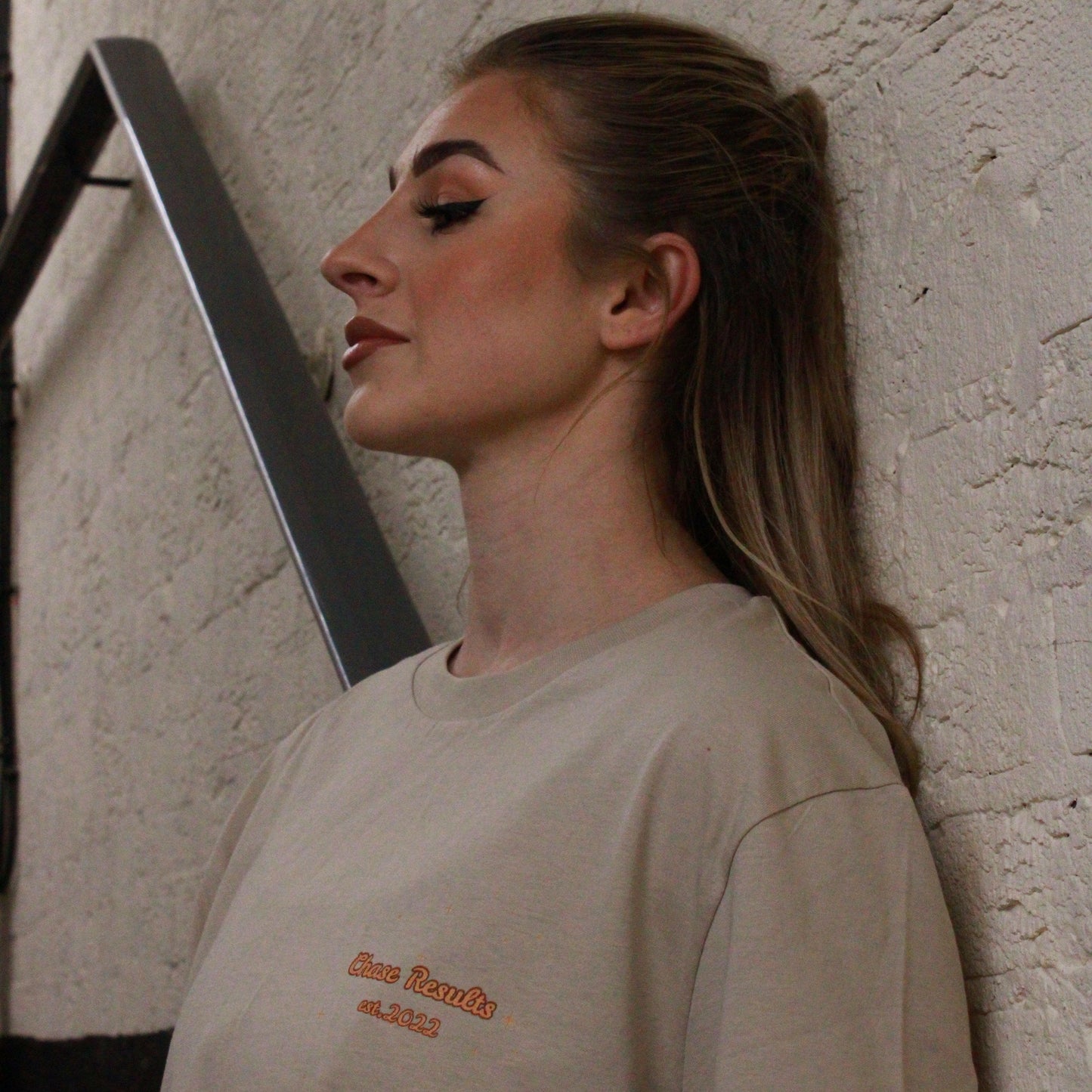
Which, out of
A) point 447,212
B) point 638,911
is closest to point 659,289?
point 447,212

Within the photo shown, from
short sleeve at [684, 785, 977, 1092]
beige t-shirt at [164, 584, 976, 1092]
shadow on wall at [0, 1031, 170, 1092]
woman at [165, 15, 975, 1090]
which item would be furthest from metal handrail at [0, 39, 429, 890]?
shadow on wall at [0, 1031, 170, 1092]

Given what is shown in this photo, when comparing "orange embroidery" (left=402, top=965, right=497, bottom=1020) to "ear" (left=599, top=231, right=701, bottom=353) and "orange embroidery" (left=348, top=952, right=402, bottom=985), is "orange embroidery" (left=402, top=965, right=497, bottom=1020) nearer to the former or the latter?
"orange embroidery" (left=348, top=952, right=402, bottom=985)

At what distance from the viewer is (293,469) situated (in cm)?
162

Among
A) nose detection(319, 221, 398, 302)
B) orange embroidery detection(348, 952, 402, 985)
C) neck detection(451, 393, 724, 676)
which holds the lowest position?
orange embroidery detection(348, 952, 402, 985)

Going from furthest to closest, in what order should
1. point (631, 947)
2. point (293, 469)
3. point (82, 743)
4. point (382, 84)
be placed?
point (82, 743)
point (382, 84)
point (293, 469)
point (631, 947)

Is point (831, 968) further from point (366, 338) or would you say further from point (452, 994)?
point (366, 338)

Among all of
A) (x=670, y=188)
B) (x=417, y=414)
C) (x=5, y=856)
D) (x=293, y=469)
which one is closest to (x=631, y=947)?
(x=417, y=414)

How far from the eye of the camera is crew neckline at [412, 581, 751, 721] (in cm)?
100

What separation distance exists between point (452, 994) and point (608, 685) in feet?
0.74

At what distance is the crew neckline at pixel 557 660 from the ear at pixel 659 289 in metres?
0.20

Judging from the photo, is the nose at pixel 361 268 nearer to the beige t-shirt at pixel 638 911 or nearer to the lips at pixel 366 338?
the lips at pixel 366 338

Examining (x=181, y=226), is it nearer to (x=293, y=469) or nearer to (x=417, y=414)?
(x=293, y=469)

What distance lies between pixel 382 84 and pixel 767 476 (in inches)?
38.2

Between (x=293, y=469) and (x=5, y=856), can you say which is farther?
(x=5, y=856)
